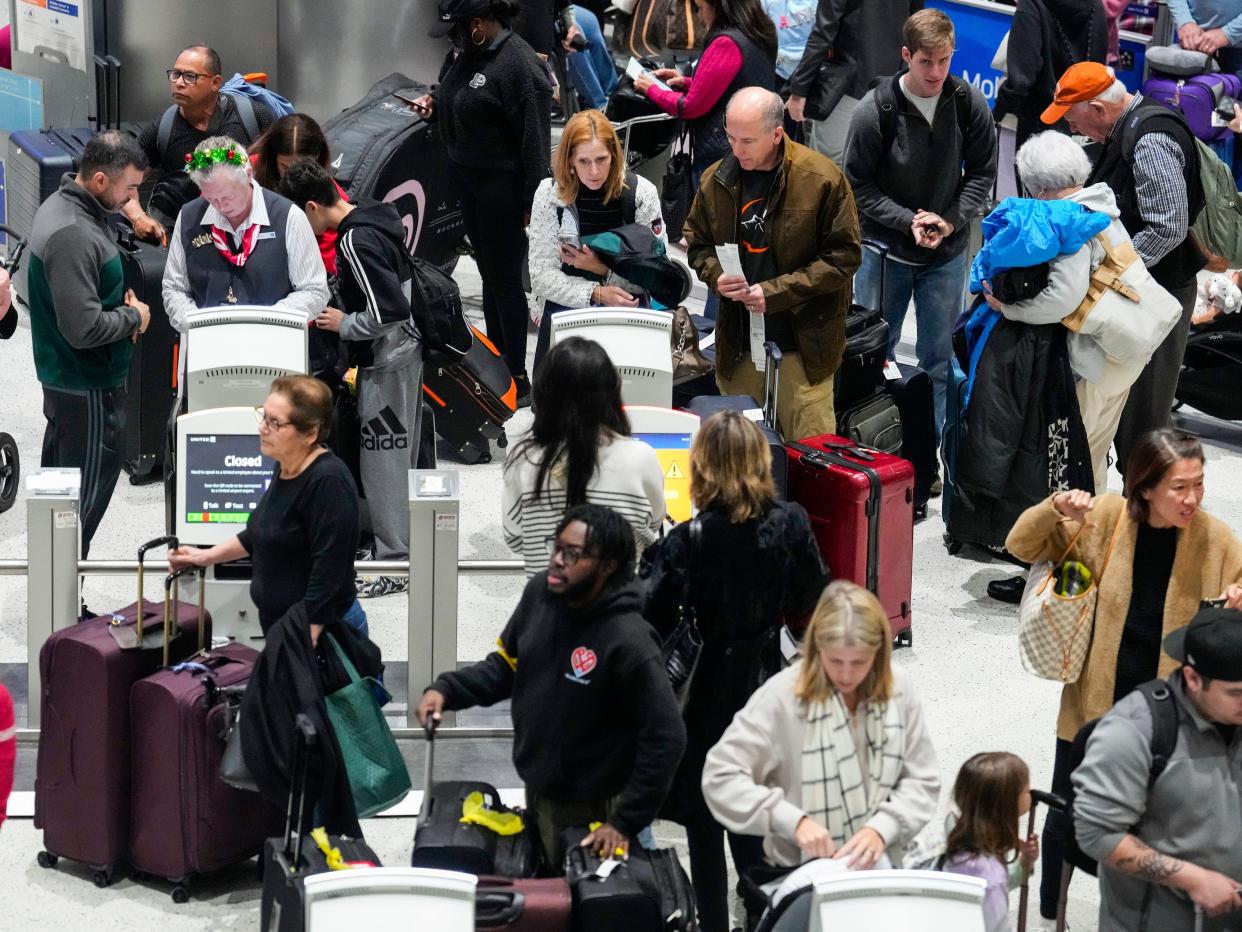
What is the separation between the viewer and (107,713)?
5652 mm

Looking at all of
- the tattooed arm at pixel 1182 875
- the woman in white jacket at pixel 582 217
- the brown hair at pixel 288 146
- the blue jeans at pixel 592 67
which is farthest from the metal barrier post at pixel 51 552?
the blue jeans at pixel 592 67

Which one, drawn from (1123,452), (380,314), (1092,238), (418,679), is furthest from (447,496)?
(1123,452)

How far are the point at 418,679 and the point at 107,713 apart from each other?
1.19 meters

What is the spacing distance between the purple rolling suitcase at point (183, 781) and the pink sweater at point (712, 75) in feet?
16.2

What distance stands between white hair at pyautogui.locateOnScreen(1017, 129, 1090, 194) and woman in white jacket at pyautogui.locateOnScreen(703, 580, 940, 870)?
3.55 metres

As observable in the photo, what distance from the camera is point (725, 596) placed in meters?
5.20

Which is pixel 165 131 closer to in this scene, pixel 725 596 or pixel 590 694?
pixel 725 596

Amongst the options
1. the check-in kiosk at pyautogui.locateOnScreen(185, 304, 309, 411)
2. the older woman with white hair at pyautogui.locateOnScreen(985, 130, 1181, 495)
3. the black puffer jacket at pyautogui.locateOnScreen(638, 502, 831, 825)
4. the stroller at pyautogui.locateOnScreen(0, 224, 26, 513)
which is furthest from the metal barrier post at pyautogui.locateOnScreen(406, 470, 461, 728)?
the stroller at pyautogui.locateOnScreen(0, 224, 26, 513)

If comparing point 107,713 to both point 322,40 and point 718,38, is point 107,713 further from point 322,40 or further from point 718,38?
point 322,40

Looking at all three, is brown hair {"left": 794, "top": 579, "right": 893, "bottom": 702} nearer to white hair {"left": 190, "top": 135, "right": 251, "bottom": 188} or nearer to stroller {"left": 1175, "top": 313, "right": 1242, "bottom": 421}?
white hair {"left": 190, "top": 135, "right": 251, "bottom": 188}

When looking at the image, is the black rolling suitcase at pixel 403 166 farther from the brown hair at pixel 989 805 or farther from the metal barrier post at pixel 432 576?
the brown hair at pixel 989 805

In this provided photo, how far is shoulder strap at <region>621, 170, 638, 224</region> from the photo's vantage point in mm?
7473

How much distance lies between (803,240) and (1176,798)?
3494 mm

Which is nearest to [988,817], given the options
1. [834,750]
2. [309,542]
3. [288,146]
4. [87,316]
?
[834,750]
